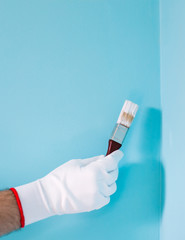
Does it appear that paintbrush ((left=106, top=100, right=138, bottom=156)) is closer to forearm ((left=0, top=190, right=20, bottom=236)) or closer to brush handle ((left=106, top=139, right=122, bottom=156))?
brush handle ((left=106, top=139, right=122, bottom=156))

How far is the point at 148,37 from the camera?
922mm

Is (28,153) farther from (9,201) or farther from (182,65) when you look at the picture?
(182,65)

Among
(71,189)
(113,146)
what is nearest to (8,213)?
(71,189)

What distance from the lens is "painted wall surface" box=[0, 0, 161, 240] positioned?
89cm

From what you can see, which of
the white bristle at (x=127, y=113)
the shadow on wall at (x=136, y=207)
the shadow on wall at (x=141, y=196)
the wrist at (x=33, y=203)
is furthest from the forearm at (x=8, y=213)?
the white bristle at (x=127, y=113)

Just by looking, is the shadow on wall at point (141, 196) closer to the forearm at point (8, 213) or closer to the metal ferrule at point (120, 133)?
the metal ferrule at point (120, 133)

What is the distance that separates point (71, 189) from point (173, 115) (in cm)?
34

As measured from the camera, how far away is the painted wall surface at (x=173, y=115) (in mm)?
739

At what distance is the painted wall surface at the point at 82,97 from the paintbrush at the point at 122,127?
0.08 m

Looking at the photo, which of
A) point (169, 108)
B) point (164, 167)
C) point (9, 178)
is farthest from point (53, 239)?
point (169, 108)

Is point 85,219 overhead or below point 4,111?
below

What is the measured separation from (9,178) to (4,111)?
20 cm

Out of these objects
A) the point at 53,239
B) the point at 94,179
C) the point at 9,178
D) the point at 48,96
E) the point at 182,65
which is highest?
the point at 182,65

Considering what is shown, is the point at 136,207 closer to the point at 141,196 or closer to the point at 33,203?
the point at 141,196
